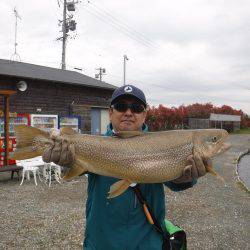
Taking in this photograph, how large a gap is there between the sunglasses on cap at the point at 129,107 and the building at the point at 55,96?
14.4 metres

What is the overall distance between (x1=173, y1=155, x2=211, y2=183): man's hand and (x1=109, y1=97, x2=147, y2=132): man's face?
60 centimetres

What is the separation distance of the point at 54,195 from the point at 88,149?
8131 millimetres

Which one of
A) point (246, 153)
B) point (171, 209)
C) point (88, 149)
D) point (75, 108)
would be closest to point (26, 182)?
point (171, 209)

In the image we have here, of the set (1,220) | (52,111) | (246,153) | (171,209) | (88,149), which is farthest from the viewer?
(246,153)

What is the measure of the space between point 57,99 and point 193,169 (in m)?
18.1

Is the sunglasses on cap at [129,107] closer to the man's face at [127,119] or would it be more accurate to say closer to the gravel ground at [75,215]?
the man's face at [127,119]

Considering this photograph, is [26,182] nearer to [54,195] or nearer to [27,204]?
[54,195]

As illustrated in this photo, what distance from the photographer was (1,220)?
845cm

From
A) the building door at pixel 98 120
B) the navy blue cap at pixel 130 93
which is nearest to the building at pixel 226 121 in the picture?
the building door at pixel 98 120

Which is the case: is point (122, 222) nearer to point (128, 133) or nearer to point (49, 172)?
point (128, 133)

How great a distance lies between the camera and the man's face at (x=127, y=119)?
348 centimetres

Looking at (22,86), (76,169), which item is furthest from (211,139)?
(22,86)

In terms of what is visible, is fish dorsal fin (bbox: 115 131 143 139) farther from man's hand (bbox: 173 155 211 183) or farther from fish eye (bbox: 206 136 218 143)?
fish eye (bbox: 206 136 218 143)

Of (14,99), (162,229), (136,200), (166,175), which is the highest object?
(14,99)
